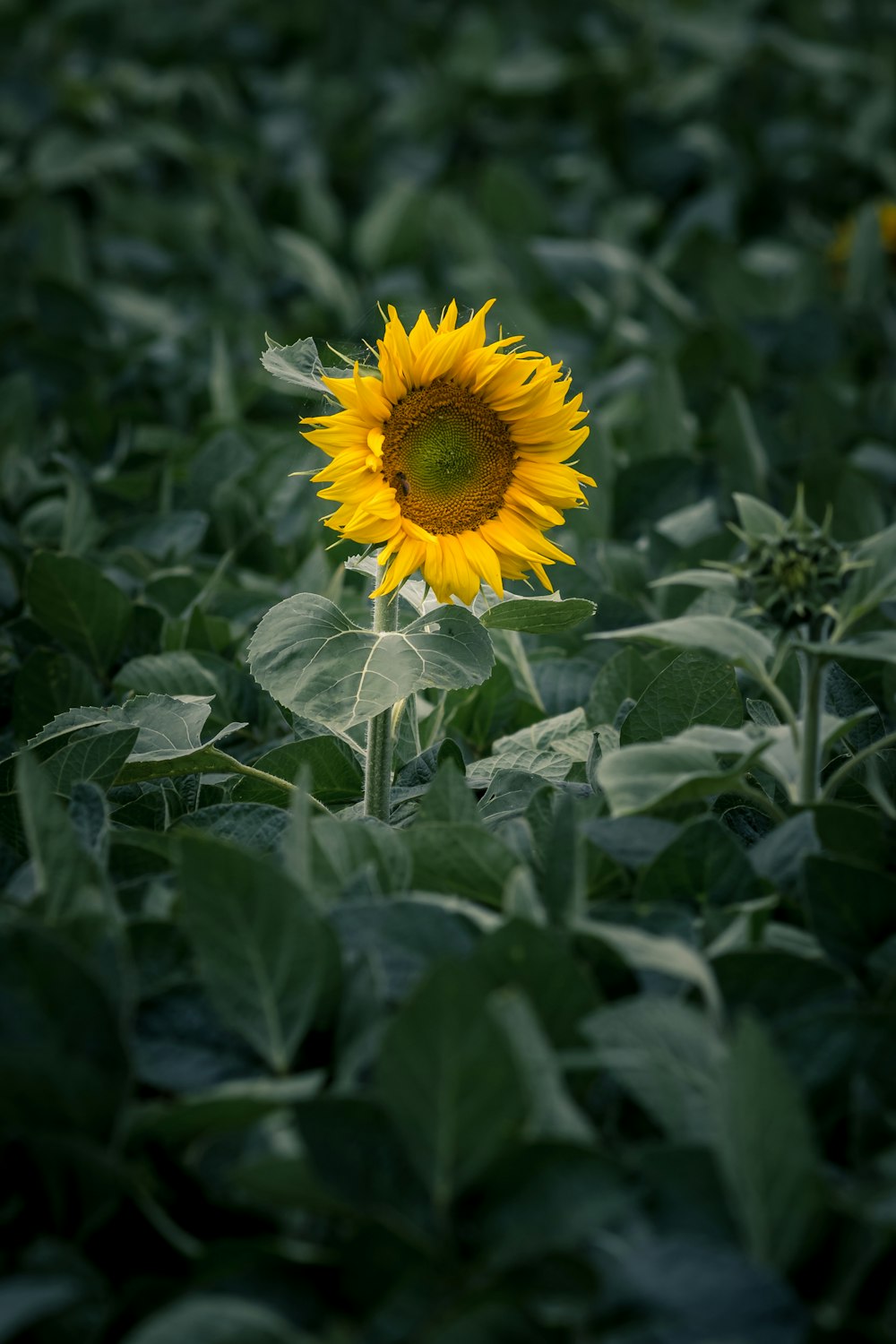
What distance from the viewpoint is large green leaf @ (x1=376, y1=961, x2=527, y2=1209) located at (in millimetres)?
721

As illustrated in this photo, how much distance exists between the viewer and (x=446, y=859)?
98 centimetres

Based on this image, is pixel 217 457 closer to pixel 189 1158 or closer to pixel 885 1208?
pixel 189 1158

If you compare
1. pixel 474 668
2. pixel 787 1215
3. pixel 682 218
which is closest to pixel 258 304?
pixel 682 218

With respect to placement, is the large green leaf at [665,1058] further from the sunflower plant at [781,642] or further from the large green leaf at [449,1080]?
the sunflower plant at [781,642]

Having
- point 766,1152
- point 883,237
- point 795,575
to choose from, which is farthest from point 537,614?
point 883,237

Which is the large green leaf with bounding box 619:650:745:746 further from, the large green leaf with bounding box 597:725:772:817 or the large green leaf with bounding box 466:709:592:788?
the large green leaf with bounding box 597:725:772:817

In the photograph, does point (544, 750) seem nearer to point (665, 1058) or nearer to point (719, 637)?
point (719, 637)

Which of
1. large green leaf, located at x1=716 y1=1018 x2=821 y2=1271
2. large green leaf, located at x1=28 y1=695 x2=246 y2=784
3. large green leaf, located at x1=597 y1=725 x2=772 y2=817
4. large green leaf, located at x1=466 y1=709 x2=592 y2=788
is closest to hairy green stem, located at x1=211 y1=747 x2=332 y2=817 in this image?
large green leaf, located at x1=28 y1=695 x2=246 y2=784

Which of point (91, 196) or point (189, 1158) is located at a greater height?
point (91, 196)

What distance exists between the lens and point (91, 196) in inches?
122

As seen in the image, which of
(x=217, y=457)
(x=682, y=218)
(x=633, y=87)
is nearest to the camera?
(x=217, y=457)

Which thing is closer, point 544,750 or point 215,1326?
point 215,1326

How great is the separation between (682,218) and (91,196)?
1.34m

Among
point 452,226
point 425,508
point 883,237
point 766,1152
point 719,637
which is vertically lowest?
point 766,1152
